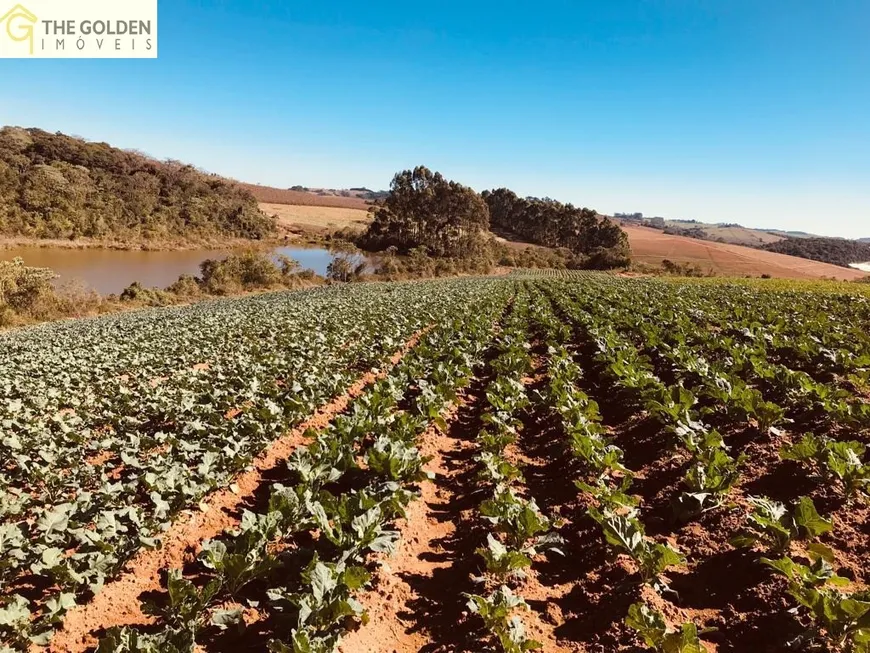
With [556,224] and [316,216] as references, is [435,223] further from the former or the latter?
[316,216]

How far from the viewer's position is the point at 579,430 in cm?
759

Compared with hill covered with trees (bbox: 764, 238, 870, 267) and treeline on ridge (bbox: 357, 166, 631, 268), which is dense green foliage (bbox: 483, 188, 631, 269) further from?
hill covered with trees (bbox: 764, 238, 870, 267)

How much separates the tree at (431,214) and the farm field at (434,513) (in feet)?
246

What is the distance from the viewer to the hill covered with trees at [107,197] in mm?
64188

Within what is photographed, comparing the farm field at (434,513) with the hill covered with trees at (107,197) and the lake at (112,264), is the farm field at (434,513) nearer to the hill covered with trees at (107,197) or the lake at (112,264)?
the lake at (112,264)

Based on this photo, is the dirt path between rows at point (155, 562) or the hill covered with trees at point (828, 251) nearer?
the dirt path between rows at point (155, 562)

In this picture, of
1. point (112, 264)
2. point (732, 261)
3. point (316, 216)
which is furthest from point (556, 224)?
point (112, 264)

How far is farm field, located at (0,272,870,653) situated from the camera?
13.6 ft

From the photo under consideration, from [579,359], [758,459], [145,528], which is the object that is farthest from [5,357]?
[758,459]

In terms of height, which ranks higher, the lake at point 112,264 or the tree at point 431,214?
the tree at point 431,214

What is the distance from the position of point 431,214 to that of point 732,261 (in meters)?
56.9

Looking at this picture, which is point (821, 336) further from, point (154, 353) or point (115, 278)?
point (115, 278)

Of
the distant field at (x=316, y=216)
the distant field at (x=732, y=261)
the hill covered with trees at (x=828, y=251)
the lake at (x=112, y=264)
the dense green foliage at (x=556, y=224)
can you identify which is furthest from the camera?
the hill covered with trees at (x=828, y=251)

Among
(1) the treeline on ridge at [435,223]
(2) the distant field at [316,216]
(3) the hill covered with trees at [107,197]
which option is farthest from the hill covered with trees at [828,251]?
(3) the hill covered with trees at [107,197]
